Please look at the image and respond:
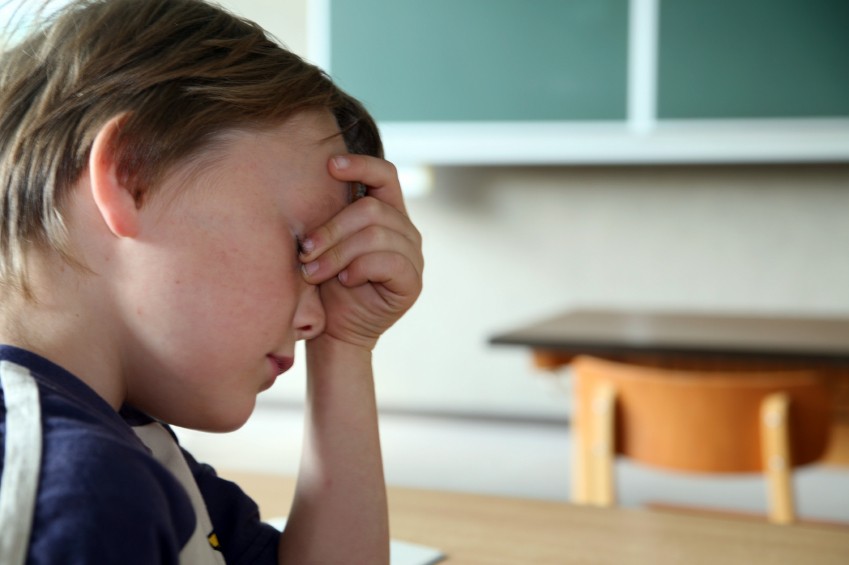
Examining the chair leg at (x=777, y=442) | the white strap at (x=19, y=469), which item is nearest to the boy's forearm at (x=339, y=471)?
the white strap at (x=19, y=469)

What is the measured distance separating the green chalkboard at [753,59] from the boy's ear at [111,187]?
3770 millimetres

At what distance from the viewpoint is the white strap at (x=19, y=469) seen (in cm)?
39

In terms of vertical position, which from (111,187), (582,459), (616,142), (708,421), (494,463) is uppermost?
(616,142)

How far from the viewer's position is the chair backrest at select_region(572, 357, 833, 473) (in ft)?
6.21

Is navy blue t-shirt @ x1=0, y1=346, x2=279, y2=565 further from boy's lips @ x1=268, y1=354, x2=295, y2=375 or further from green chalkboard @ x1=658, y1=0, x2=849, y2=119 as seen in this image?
green chalkboard @ x1=658, y1=0, x2=849, y2=119

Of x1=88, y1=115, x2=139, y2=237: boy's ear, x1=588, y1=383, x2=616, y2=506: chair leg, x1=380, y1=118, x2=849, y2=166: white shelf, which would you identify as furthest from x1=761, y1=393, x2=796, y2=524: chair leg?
x1=380, y1=118, x2=849, y2=166: white shelf

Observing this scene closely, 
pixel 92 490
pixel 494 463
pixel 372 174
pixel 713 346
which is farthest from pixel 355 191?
pixel 494 463

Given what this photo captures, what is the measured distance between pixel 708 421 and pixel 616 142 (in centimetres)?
241

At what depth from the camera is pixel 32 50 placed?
0.61 metres

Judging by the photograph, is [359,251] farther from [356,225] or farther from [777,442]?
[777,442]

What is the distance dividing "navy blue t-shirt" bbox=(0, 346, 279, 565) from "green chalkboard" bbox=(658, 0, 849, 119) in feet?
12.6

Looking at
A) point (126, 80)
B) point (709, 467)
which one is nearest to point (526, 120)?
point (709, 467)

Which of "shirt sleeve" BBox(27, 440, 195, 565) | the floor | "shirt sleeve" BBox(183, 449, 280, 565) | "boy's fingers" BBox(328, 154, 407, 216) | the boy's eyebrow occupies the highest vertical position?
"boy's fingers" BBox(328, 154, 407, 216)

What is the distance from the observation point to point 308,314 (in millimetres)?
669
